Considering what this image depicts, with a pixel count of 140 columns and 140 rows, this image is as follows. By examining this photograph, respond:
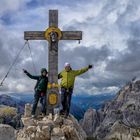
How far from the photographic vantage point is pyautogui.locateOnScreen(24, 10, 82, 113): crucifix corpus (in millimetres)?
20375

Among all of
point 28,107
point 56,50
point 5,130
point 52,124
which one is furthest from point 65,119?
point 5,130

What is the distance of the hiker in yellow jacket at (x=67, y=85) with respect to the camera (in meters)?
19.7

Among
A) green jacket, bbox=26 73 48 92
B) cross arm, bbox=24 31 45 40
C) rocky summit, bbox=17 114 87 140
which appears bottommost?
rocky summit, bbox=17 114 87 140

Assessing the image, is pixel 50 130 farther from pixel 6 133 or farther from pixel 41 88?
pixel 6 133

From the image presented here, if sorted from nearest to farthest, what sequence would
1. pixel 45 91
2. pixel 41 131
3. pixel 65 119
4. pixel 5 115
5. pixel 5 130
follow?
pixel 41 131
pixel 65 119
pixel 45 91
pixel 5 130
pixel 5 115

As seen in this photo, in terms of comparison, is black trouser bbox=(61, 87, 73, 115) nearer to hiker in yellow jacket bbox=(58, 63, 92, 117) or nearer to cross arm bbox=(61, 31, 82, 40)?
hiker in yellow jacket bbox=(58, 63, 92, 117)

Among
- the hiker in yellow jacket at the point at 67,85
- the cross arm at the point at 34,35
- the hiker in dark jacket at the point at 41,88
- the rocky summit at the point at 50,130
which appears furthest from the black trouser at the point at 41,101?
the cross arm at the point at 34,35

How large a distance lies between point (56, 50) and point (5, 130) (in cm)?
473

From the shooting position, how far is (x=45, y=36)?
69.6 feet

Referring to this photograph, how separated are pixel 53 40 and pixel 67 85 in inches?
91.2

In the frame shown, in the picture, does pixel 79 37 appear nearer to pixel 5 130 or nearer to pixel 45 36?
pixel 45 36

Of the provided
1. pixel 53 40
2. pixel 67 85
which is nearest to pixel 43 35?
pixel 53 40

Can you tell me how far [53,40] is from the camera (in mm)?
20891

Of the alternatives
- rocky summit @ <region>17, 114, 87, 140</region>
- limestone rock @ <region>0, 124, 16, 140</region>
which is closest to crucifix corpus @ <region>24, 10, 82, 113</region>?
rocky summit @ <region>17, 114, 87, 140</region>
